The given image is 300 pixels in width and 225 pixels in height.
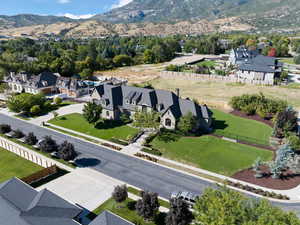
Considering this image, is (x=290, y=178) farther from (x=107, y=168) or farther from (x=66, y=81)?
(x=66, y=81)

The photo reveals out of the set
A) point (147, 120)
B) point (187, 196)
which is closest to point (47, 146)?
point (147, 120)

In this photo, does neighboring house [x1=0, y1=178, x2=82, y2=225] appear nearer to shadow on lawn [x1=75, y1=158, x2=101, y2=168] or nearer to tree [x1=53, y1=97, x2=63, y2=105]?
shadow on lawn [x1=75, y1=158, x2=101, y2=168]

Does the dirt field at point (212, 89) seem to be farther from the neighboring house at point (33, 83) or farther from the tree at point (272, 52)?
the tree at point (272, 52)

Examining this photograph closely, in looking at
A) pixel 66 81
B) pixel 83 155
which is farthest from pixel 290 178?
pixel 66 81

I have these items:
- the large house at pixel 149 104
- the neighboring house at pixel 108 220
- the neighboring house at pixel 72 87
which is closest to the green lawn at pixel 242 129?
the large house at pixel 149 104

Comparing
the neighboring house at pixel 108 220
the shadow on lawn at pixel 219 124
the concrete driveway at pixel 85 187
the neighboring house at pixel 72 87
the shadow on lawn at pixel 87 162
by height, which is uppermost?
the neighboring house at pixel 72 87

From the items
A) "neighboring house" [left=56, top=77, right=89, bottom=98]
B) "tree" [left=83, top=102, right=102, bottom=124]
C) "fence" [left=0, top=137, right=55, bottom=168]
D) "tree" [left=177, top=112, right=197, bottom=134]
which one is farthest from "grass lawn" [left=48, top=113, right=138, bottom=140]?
"neighboring house" [left=56, top=77, right=89, bottom=98]
